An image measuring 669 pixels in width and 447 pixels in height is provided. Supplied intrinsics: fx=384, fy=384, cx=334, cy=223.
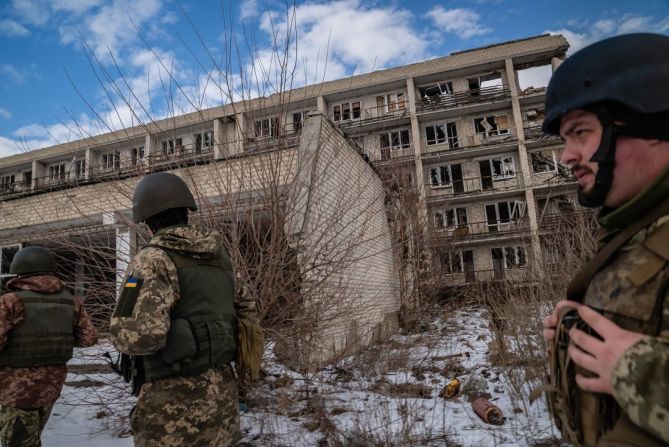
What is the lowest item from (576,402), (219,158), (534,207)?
(576,402)

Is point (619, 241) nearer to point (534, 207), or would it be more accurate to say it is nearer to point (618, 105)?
point (618, 105)

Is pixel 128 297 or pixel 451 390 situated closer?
pixel 128 297

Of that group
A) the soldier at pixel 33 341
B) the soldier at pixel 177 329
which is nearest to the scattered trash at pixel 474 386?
the soldier at pixel 177 329

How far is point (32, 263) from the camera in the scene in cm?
338

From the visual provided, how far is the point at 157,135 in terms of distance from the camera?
4660 mm

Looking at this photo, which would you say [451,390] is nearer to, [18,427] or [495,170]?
[18,427]

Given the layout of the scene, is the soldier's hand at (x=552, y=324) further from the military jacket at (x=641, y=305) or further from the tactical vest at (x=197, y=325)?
the tactical vest at (x=197, y=325)

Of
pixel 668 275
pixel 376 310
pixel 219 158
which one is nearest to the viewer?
pixel 668 275

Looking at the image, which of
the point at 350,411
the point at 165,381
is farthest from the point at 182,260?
the point at 350,411

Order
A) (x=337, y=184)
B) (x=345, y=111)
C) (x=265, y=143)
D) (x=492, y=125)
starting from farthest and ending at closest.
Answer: (x=345, y=111) → (x=492, y=125) → (x=337, y=184) → (x=265, y=143)

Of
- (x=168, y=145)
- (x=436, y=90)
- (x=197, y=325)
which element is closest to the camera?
(x=197, y=325)

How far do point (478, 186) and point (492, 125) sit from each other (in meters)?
3.66

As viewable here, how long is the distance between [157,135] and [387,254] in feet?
25.3

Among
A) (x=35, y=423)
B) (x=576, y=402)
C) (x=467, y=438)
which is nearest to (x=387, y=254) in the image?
(x=467, y=438)
